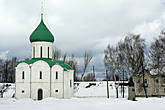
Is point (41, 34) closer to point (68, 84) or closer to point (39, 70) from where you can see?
point (39, 70)

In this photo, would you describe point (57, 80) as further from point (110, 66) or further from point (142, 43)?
point (142, 43)

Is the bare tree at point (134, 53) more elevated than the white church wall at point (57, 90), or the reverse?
the bare tree at point (134, 53)

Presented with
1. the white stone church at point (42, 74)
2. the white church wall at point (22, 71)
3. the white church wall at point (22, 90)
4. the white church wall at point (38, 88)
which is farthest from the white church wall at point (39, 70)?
the white church wall at point (22, 90)

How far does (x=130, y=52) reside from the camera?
28547 millimetres

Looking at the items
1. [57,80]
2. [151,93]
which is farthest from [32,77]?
[151,93]

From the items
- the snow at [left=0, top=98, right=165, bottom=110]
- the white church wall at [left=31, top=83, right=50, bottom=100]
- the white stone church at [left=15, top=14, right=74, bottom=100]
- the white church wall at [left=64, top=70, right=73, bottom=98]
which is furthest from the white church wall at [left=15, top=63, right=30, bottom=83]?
the snow at [left=0, top=98, right=165, bottom=110]

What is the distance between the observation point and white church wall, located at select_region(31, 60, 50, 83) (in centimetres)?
2552

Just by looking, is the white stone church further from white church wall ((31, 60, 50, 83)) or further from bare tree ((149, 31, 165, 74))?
bare tree ((149, 31, 165, 74))

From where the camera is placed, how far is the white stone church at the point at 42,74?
2545cm

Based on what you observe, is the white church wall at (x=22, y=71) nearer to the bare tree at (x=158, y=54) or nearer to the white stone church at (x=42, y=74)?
the white stone church at (x=42, y=74)

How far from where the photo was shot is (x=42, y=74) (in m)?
25.8

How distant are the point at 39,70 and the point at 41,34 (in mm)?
4654

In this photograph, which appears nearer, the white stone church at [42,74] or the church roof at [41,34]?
the white stone church at [42,74]

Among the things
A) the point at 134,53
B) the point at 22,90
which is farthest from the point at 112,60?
the point at 22,90
